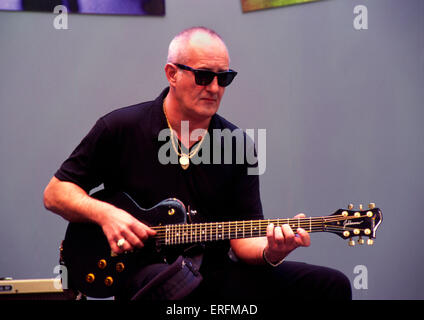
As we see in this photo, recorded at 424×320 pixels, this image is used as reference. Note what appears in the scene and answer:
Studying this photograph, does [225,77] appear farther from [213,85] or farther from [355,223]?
[355,223]

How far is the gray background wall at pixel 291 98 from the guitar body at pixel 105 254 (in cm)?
126

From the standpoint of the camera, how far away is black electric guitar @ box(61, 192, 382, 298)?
2.09 meters

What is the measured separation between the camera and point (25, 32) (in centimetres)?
332

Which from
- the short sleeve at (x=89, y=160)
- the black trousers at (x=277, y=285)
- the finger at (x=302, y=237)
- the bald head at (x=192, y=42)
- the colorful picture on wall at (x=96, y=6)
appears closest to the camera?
the finger at (x=302, y=237)

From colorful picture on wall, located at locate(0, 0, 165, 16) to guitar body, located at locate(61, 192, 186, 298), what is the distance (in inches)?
65.4

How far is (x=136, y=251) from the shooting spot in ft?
6.93

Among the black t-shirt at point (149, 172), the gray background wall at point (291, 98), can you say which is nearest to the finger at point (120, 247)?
the black t-shirt at point (149, 172)

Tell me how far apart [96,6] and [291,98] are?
1511 millimetres

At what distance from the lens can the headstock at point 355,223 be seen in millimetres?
1937

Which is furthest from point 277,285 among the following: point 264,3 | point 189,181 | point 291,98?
point 264,3

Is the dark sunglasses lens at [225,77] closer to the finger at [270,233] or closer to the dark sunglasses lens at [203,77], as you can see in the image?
the dark sunglasses lens at [203,77]

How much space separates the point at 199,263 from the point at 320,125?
64.2 inches
